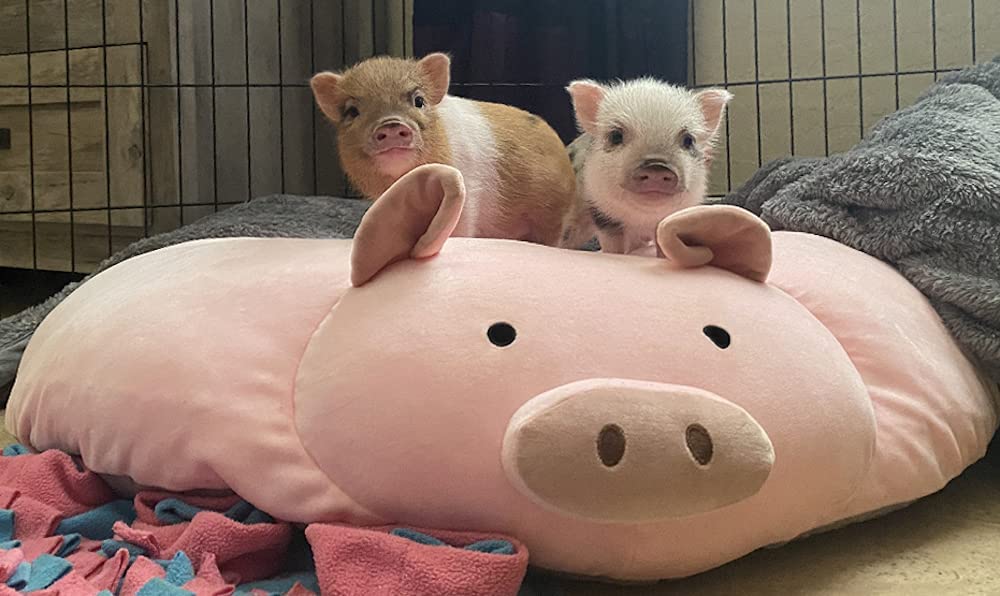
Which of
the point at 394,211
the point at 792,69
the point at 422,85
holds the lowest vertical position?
the point at 394,211

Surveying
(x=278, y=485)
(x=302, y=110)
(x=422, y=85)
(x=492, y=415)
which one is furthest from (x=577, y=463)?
(x=302, y=110)

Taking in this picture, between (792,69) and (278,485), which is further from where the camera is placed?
(792,69)

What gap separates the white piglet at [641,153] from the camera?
4.44 feet

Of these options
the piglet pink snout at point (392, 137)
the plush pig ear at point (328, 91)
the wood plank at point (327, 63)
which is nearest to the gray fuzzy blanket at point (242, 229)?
the plush pig ear at point (328, 91)

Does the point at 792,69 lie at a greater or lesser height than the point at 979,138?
greater

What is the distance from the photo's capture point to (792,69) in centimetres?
291

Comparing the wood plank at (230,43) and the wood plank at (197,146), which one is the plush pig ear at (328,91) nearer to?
the wood plank at (197,146)

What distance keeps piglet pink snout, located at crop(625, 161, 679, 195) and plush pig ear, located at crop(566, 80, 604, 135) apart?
0.75 ft

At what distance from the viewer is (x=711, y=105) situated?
151 cm

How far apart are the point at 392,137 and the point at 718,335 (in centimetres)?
76

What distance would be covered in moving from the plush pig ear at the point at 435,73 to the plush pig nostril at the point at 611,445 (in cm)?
99

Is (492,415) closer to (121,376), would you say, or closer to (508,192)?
(121,376)

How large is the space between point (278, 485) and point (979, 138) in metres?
1.20

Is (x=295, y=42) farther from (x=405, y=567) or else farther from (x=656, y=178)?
(x=405, y=567)
